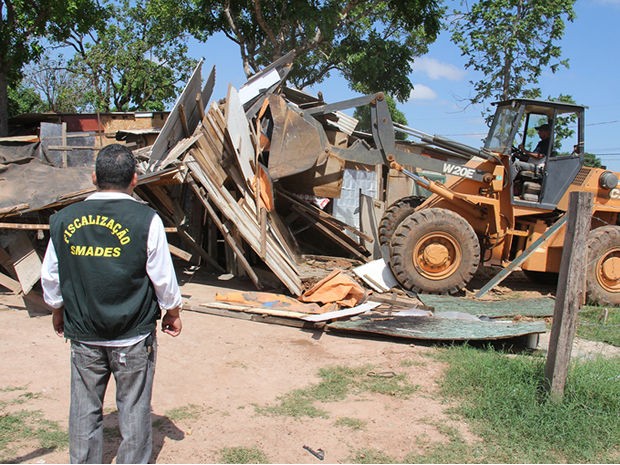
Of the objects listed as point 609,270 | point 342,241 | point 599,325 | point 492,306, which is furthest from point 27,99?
point 599,325

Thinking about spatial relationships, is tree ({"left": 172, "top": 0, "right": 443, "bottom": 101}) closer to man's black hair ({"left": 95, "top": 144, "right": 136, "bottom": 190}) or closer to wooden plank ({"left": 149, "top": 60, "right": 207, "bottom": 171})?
wooden plank ({"left": 149, "top": 60, "right": 207, "bottom": 171})

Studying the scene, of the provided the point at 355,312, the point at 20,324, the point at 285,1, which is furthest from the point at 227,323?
the point at 285,1

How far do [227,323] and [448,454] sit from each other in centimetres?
349

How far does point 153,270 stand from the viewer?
2.82 metres

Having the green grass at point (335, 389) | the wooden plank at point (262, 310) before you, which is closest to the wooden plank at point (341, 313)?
the wooden plank at point (262, 310)

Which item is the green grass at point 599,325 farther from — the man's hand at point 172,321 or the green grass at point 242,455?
the man's hand at point 172,321

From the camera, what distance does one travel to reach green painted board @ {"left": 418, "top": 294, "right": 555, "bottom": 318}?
7375 mm

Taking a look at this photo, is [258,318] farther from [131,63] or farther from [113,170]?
[131,63]

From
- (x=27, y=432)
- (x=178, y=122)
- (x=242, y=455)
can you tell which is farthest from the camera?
(x=178, y=122)

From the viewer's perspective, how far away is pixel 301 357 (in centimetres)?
565

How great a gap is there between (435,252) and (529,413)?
4230 mm

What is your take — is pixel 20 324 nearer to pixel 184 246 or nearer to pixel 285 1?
pixel 184 246

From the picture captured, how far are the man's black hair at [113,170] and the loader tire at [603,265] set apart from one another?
741 cm

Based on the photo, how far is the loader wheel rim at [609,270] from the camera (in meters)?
8.41
